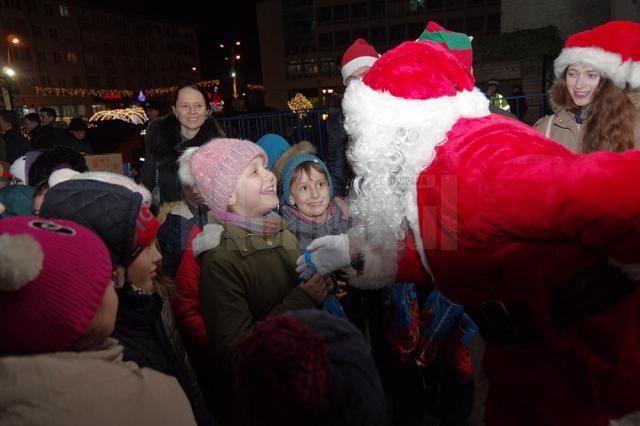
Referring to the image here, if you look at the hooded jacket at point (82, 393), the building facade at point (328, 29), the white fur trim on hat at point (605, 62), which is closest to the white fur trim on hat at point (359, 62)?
the white fur trim on hat at point (605, 62)

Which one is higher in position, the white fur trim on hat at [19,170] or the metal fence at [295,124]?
the metal fence at [295,124]

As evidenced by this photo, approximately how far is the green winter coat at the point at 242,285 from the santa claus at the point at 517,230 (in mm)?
683

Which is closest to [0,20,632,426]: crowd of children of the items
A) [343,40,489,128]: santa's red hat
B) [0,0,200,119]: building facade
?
[343,40,489,128]: santa's red hat

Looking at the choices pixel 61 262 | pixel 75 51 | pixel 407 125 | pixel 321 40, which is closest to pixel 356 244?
pixel 407 125

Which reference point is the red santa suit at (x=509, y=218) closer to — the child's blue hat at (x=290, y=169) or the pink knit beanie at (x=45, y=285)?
the pink knit beanie at (x=45, y=285)

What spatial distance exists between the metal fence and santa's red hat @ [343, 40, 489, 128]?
455 cm

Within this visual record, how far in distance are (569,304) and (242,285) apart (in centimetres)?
136

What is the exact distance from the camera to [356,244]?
199cm

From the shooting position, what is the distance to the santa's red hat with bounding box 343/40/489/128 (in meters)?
1.56

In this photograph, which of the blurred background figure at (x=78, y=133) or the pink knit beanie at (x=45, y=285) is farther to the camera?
the blurred background figure at (x=78, y=133)

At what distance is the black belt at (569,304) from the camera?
122 centimetres

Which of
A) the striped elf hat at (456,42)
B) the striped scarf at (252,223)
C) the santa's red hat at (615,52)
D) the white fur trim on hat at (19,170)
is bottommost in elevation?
the striped scarf at (252,223)

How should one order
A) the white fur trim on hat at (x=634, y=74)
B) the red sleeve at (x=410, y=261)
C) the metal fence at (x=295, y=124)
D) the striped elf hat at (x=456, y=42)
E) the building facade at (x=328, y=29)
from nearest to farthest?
1. the red sleeve at (x=410, y=261)
2. the white fur trim on hat at (x=634, y=74)
3. the striped elf hat at (x=456, y=42)
4. the metal fence at (x=295, y=124)
5. the building facade at (x=328, y=29)

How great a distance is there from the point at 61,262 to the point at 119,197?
2.23 feet
